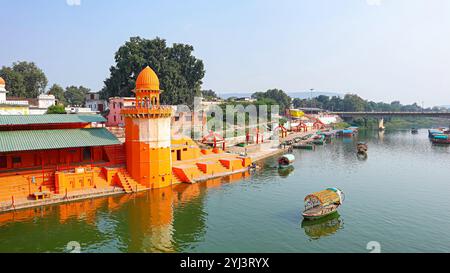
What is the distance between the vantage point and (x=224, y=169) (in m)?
54.4

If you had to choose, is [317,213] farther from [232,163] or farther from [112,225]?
[232,163]

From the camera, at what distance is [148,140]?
43969 mm

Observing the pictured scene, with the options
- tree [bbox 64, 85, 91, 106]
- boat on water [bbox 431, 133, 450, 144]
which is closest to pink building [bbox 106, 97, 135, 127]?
tree [bbox 64, 85, 91, 106]

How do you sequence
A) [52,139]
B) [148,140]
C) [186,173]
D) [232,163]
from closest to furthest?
[52,139], [148,140], [186,173], [232,163]

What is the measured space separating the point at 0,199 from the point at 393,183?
1883 inches

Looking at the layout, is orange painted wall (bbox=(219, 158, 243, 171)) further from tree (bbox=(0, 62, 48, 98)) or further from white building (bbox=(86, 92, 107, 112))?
tree (bbox=(0, 62, 48, 98))

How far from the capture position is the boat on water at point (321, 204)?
34000 mm

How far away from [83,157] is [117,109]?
1277 inches

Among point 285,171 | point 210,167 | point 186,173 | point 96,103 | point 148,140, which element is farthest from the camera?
point 96,103

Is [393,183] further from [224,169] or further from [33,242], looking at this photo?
[33,242]

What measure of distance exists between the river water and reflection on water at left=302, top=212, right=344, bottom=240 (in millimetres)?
95

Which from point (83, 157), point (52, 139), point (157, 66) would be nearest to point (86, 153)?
point (83, 157)

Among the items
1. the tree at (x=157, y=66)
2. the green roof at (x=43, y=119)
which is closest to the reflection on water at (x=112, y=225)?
the green roof at (x=43, y=119)

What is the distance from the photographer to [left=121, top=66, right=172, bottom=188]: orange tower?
43781 mm
